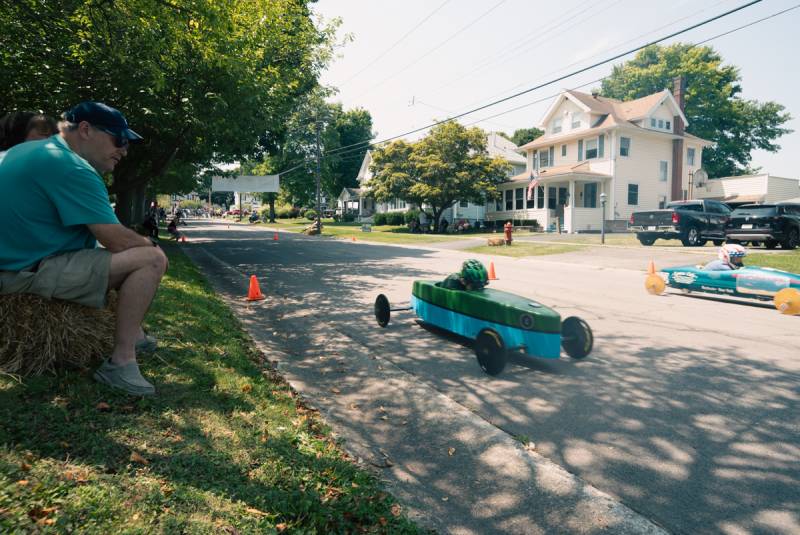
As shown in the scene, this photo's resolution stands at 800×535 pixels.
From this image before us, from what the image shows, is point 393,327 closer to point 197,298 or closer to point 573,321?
point 573,321

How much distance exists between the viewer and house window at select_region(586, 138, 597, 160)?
37094mm

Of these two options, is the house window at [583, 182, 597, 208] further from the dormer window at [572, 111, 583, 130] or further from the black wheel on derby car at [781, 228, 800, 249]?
the black wheel on derby car at [781, 228, 800, 249]

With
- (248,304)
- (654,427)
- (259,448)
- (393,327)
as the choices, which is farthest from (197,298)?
(654,427)

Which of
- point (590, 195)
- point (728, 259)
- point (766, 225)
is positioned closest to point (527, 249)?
point (766, 225)

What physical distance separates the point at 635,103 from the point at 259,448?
44.2 m

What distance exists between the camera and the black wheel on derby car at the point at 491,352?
17.3 feet

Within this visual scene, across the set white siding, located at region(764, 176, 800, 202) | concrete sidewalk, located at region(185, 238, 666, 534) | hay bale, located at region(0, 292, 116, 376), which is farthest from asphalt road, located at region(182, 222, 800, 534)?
white siding, located at region(764, 176, 800, 202)

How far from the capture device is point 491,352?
5.31m

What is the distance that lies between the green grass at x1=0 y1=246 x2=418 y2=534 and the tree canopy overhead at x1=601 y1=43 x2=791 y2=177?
6402cm

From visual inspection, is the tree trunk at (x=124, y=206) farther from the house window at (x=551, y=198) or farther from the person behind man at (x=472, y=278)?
the house window at (x=551, y=198)

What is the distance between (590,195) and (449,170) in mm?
11079

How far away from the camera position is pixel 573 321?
231 inches

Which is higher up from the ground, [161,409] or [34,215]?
[34,215]

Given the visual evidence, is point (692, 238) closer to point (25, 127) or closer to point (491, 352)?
point (491, 352)
